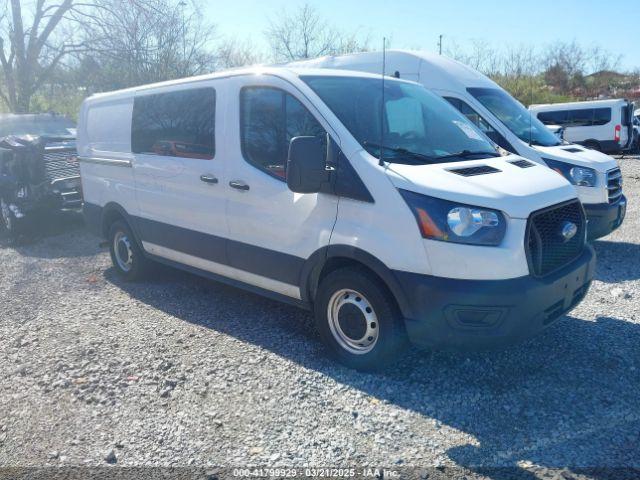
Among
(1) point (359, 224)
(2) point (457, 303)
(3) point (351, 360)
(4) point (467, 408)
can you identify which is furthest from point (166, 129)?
(4) point (467, 408)

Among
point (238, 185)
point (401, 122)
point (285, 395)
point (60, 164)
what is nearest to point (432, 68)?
point (401, 122)

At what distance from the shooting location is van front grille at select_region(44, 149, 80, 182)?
9078 millimetres

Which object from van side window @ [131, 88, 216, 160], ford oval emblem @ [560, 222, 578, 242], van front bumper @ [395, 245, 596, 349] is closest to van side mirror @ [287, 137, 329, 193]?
van front bumper @ [395, 245, 596, 349]

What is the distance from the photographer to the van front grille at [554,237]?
351 cm

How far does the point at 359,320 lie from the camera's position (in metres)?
3.95

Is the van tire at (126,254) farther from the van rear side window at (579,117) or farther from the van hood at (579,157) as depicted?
the van rear side window at (579,117)

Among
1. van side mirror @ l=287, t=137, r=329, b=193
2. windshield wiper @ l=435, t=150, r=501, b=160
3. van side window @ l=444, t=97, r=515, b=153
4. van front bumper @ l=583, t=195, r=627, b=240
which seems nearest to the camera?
van side mirror @ l=287, t=137, r=329, b=193

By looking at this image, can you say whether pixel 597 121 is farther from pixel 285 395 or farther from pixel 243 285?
pixel 285 395

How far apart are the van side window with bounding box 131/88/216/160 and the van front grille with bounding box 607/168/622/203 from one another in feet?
15.5

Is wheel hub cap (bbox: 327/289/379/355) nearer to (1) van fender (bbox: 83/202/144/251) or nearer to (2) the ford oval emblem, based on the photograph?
(2) the ford oval emblem

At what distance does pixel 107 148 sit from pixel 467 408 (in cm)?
477

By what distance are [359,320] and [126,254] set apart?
355 cm

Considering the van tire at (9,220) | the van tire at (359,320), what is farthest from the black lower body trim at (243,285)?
the van tire at (9,220)

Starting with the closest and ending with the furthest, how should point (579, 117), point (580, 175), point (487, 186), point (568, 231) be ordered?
1. point (487, 186)
2. point (568, 231)
3. point (580, 175)
4. point (579, 117)
